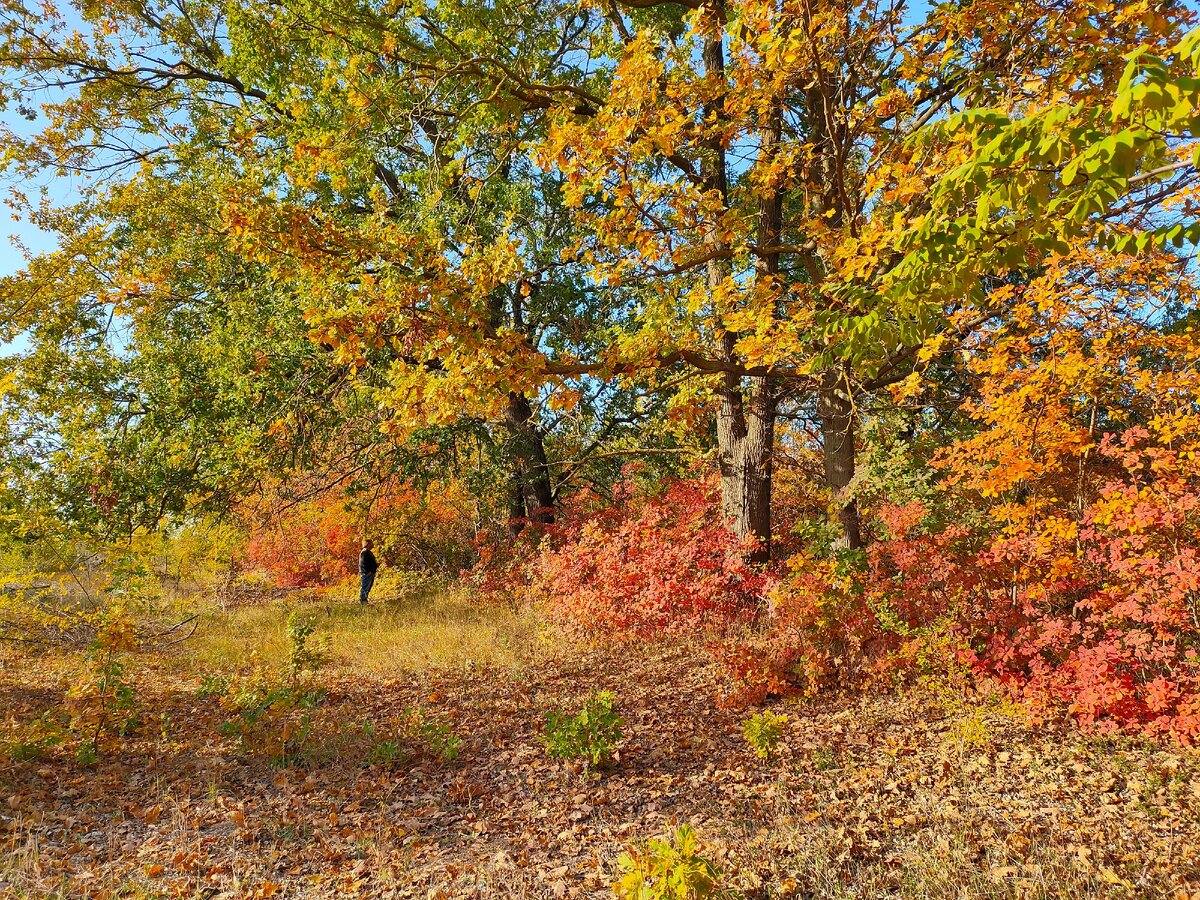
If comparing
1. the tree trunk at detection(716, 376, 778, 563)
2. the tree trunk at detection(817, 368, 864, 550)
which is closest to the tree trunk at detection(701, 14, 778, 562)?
the tree trunk at detection(716, 376, 778, 563)

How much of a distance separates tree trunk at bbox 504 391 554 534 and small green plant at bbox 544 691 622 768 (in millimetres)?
7971

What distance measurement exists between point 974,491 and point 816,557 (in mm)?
2078

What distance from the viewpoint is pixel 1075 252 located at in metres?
5.69

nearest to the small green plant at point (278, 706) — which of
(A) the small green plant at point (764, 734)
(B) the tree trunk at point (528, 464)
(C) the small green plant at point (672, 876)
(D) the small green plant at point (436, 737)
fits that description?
(D) the small green plant at point (436, 737)

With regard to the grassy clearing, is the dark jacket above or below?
above

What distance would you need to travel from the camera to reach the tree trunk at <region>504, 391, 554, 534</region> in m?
13.1

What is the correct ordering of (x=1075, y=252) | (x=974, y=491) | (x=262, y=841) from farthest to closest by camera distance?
(x=974, y=491), (x=1075, y=252), (x=262, y=841)

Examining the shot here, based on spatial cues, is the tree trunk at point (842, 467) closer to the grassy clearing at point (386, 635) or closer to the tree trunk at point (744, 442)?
the tree trunk at point (744, 442)

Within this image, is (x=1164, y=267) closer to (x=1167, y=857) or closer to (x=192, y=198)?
(x=1167, y=857)

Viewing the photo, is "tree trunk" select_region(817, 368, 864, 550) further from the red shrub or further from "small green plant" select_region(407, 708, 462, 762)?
"small green plant" select_region(407, 708, 462, 762)

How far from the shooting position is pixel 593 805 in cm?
457

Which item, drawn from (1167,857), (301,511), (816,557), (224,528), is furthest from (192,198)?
(1167,857)

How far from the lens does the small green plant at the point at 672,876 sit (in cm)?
286

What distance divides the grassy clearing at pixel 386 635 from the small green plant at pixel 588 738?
288cm
